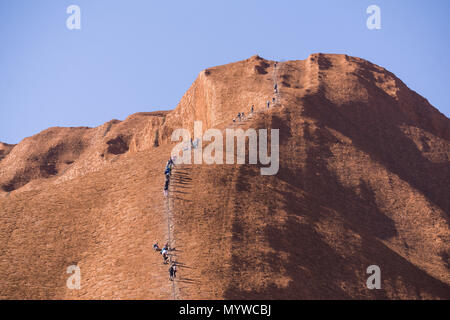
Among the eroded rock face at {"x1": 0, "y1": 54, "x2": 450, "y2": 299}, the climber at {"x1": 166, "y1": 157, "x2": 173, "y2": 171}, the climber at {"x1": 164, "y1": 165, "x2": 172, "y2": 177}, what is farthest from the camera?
the climber at {"x1": 166, "y1": 157, "x2": 173, "y2": 171}

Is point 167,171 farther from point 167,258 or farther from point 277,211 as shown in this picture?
point 167,258

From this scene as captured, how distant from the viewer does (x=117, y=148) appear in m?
103

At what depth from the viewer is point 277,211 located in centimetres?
5459

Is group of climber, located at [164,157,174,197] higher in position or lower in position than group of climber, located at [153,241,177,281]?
higher

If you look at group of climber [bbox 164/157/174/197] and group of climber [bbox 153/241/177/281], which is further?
group of climber [bbox 164/157/174/197]

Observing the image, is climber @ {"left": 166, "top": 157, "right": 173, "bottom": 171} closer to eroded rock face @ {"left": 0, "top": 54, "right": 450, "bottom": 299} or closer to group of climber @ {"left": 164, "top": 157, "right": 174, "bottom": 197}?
group of climber @ {"left": 164, "top": 157, "right": 174, "bottom": 197}

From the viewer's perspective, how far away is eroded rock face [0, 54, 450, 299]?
4788cm

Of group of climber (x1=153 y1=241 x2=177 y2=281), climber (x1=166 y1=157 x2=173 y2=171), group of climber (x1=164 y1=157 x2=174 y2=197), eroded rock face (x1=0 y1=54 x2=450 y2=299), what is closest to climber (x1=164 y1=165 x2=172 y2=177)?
group of climber (x1=164 y1=157 x2=174 y2=197)

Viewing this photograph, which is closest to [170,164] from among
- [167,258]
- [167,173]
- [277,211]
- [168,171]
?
[168,171]

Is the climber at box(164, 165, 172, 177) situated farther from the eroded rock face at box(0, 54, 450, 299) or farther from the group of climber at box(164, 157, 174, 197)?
the eroded rock face at box(0, 54, 450, 299)

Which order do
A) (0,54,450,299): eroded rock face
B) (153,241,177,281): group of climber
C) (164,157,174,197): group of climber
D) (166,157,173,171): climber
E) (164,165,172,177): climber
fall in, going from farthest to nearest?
(166,157,173,171): climber < (164,165,172,177): climber < (164,157,174,197): group of climber < (0,54,450,299): eroded rock face < (153,241,177,281): group of climber

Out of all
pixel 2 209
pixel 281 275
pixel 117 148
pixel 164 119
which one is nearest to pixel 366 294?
pixel 281 275

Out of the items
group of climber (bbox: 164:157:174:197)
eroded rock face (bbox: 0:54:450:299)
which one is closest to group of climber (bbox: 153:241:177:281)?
eroded rock face (bbox: 0:54:450:299)
